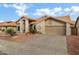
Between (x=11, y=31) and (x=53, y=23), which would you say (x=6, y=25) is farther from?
(x=53, y=23)

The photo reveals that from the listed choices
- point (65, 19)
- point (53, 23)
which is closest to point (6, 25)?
point (53, 23)

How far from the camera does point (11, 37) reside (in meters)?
2.39

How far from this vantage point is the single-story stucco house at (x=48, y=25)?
234 centimetres

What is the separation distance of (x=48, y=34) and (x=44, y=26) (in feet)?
0.35

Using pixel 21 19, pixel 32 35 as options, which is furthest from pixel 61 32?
pixel 21 19

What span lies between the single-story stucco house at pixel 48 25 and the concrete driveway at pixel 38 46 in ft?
0.24

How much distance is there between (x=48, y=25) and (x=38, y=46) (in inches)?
10.7

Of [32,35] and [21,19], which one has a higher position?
[21,19]

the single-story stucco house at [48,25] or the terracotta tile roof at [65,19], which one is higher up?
the terracotta tile roof at [65,19]

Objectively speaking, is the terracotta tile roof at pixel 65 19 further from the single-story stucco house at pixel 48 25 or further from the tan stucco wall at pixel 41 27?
the tan stucco wall at pixel 41 27

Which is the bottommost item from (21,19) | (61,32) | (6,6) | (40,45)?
(40,45)

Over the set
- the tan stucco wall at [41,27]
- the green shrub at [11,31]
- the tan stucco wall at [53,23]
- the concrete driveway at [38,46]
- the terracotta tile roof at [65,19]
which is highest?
the terracotta tile roof at [65,19]

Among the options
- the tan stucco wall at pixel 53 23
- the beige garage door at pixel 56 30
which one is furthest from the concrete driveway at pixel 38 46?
the tan stucco wall at pixel 53 23

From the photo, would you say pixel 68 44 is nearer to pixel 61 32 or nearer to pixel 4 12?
pixel 61 32
